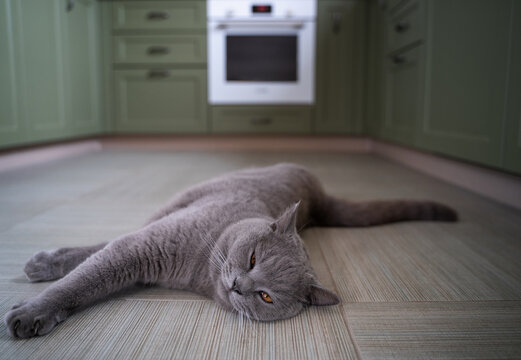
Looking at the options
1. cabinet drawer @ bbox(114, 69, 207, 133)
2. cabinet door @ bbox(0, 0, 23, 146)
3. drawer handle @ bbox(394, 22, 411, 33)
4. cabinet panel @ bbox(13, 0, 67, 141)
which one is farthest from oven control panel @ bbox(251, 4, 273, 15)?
cabinet door @ bbox(0, 0, 23, 146)

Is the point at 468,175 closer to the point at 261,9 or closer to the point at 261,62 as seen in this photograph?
the point at 261,62

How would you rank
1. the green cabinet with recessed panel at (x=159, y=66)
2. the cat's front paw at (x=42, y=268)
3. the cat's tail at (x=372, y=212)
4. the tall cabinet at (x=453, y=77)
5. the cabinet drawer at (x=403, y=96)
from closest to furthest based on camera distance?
the cat's front paw at (x=42, y=268) < the cat's tail at (x=372, y=212) < the tall cabinet at (x=453, y=77) < the cabinet drawer at (x=403, y=96) < the green cabinet with recessed panel at (x=159, y=66)

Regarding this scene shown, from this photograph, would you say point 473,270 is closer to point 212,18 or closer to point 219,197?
point 219,197

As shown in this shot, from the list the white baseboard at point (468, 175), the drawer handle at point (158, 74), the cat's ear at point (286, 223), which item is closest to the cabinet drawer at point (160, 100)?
the drawer handle at point (158, 74)

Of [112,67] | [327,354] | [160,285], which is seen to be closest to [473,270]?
[327,354]

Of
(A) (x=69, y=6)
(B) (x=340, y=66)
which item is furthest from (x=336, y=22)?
(A) (x=69, y=6)

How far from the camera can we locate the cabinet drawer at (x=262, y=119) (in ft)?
12.9

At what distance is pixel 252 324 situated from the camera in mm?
946

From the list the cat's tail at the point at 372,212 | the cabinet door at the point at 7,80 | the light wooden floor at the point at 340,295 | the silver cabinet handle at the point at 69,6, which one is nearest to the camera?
Answer: the light wooden floor at the point at 340,295

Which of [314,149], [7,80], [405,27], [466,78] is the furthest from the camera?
[314,149]

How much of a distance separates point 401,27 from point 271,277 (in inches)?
105

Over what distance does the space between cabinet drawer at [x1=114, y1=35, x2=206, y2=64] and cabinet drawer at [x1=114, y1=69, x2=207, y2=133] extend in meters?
0.09

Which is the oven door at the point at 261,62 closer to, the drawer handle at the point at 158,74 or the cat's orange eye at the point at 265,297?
the drawer handle at the point at 158,74

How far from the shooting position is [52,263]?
1.13m
